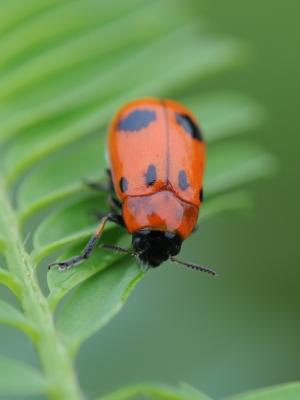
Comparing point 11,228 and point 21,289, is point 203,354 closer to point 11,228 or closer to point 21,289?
point 11,228

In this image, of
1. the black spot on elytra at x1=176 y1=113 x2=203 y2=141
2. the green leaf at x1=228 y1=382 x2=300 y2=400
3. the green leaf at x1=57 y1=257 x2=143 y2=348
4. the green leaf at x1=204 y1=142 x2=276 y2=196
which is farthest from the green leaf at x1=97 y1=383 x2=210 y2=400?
the black spot on elytra at x1=176 y1=113 x2=203 y2=141

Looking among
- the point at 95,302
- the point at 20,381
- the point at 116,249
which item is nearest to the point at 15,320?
the point at 20,381

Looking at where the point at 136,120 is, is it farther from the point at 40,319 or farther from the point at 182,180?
the point at 40,319

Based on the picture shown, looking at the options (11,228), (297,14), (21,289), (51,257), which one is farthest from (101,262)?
(297,14)

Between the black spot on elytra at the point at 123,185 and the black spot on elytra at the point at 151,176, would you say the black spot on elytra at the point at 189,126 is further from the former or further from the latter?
the black spot on elytra at the point at 123,185

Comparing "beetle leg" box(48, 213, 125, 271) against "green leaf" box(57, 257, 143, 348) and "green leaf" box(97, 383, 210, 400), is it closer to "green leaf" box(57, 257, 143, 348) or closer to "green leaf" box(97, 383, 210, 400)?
"green leaf" box(57, 257, 143, 348)
